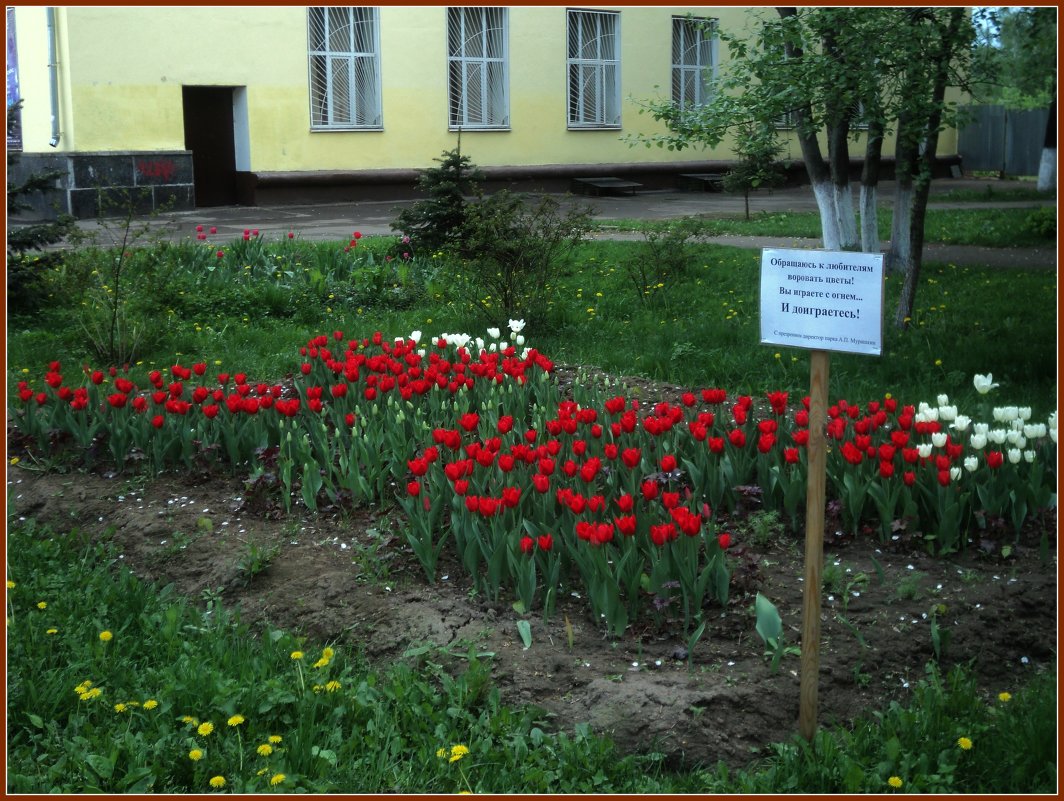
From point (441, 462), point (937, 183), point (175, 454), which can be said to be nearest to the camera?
point (441, 462)

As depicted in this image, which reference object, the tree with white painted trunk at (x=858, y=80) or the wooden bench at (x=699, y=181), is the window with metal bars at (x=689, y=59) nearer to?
the wooden bench at (x=699, y=181)

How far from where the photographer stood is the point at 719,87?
30.3 ft

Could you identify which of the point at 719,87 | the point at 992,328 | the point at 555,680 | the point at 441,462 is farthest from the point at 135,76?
the point at 555,680

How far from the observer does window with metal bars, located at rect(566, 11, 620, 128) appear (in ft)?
84.4

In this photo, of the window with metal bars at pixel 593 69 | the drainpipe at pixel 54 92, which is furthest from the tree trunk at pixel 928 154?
the window with metal bars at pixel 593 69

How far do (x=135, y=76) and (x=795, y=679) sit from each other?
766 inches

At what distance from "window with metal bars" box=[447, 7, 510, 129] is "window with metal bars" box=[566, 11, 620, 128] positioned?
5.46ft

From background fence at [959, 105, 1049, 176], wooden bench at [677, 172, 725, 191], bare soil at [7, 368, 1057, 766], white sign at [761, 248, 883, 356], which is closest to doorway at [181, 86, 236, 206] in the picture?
wooden bench at [677, 172, 725, 191]

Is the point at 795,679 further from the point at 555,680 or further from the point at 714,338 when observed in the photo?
the point at 714,338

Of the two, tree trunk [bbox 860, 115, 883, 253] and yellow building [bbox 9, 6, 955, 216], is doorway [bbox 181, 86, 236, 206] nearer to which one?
yellow building [bbox 9, 6, 955, 216]

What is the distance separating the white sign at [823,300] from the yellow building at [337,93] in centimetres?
1677

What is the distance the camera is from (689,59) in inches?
1075

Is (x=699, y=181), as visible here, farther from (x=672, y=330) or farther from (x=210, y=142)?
(x=672, y=330)

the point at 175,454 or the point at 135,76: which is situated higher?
the point at 135,76
